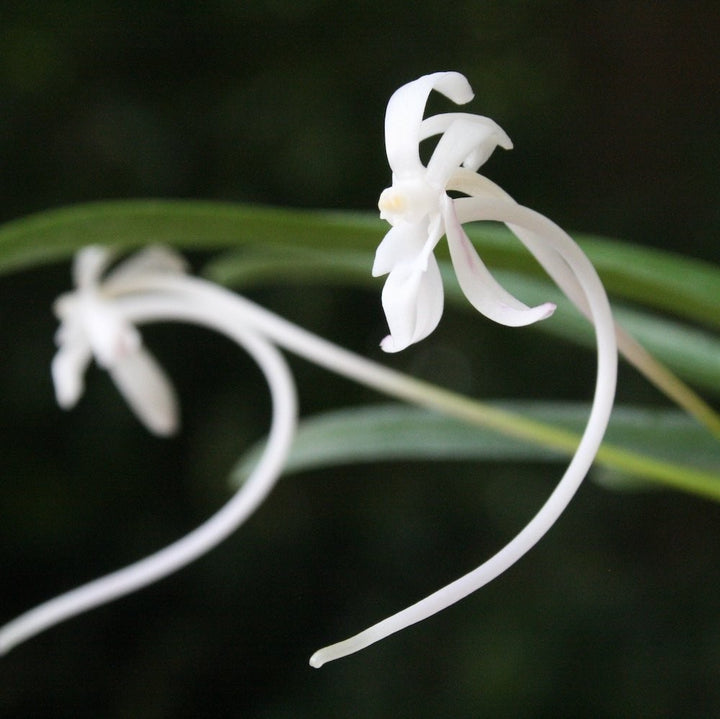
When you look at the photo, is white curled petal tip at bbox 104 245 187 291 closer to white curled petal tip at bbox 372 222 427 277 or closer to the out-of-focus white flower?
the out-of-focus white flower

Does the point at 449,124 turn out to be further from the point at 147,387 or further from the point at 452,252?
the point at 147,387

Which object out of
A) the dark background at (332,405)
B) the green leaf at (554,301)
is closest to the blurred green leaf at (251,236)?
the green leaf at (554,301)

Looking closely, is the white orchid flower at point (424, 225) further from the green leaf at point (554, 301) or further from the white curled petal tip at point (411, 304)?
the green leaf at point (554, 301)

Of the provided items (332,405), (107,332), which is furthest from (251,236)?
(332,405)

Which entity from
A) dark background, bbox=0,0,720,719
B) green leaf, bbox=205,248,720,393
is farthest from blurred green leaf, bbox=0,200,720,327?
dark background, bbox=0,0,720,719

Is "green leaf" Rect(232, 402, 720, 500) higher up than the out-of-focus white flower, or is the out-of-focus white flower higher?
the out-of-focus white flower

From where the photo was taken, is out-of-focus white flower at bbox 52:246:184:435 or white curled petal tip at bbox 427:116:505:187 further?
out-of-focus white flower at bbox 52:246:184:435
